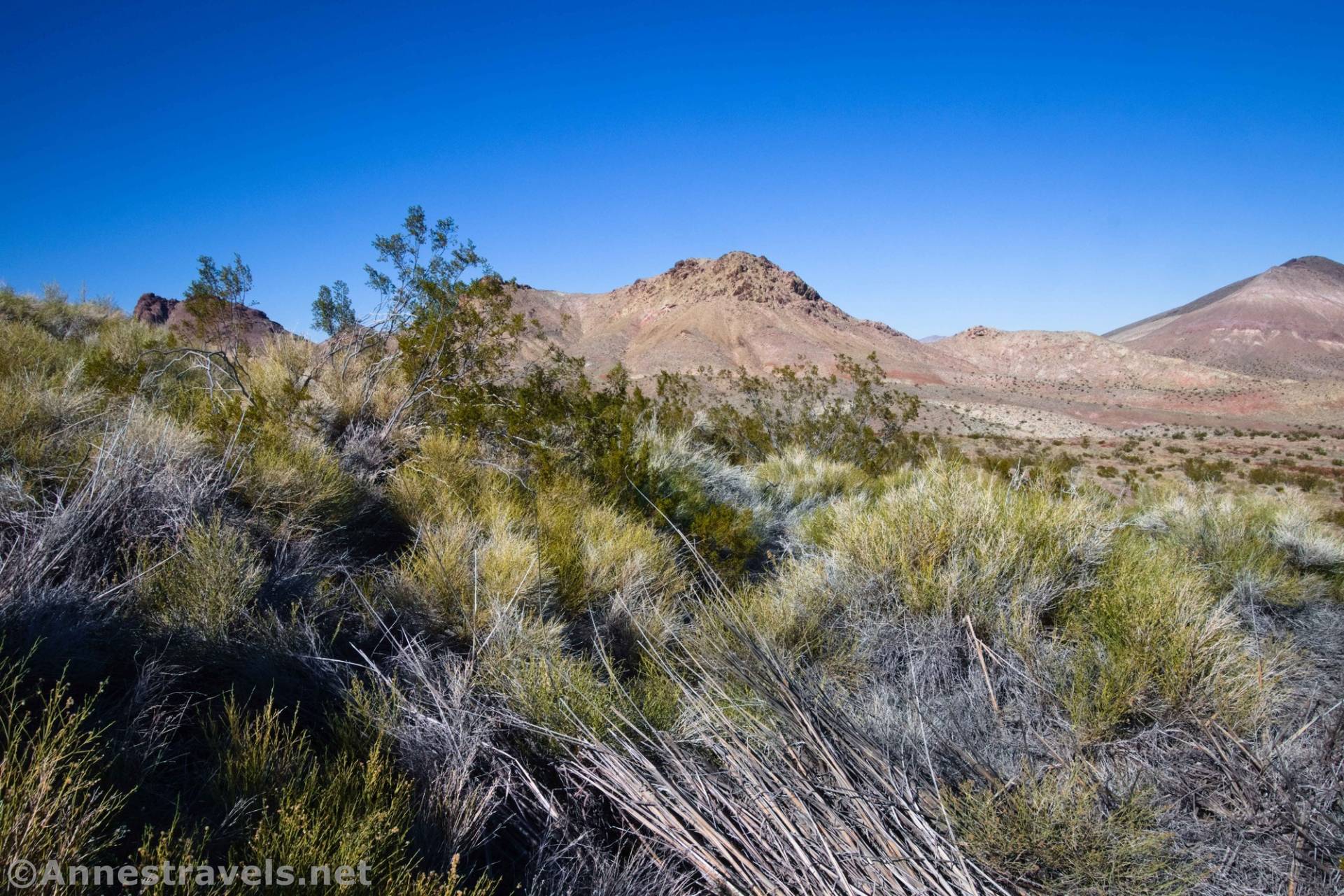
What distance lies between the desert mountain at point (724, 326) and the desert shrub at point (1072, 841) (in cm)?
6093

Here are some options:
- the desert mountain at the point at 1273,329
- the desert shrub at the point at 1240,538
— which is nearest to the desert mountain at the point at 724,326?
the desert mountain at the point at 1273,329

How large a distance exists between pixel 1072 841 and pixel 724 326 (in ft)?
257

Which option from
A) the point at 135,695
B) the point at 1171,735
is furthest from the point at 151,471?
the point at 1171,735

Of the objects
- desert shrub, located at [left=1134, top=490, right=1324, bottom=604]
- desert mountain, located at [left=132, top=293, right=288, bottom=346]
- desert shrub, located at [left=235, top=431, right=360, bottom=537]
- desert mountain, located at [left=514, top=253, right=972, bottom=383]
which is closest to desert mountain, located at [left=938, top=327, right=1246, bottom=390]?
desert mountain, located at [left=514, top=253, right=972, bottom=383]

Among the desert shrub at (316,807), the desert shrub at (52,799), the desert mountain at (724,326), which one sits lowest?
the desert shrub at (316,807)

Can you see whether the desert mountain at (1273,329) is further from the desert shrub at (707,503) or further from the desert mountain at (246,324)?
the desert mountain at (246,324)

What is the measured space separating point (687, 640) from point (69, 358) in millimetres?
6327

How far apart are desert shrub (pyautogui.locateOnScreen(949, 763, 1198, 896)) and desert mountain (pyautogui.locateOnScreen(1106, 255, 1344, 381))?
11614 centimetres

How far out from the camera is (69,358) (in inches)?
212

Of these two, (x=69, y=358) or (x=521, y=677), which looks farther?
(x=69, y=358)

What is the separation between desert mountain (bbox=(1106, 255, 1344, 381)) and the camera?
93.4 metres

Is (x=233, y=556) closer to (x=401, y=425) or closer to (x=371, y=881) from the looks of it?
(x=371, y=881)

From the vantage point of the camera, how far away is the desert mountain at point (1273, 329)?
93375 mm

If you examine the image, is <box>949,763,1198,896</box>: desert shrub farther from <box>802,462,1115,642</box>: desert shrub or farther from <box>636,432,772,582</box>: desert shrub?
<box>636,432,772,582</box>: desert shrub
